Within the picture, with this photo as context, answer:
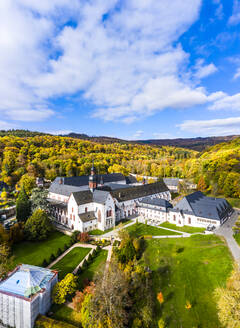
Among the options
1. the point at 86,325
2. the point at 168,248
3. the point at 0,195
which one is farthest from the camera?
the point at 0,195

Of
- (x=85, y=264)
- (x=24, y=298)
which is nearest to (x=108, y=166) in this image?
(x=85, y=264)

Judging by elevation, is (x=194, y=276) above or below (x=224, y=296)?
below

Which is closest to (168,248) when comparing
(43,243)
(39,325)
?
(39,325)

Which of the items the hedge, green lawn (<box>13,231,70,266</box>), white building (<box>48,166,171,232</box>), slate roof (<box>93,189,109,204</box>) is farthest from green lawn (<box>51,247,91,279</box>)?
slate roof (<box>93,189,109,204</box>)

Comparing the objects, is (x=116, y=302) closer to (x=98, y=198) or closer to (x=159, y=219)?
(x=98, y=198)

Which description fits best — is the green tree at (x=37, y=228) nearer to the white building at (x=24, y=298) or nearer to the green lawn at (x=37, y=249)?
the green lawn at (x=37, y=249)

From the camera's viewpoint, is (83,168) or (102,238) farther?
(83,168)

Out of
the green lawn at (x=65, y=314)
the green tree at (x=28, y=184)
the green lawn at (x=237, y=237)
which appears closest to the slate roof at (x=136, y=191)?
the green lawn at (x=237, y=237)
